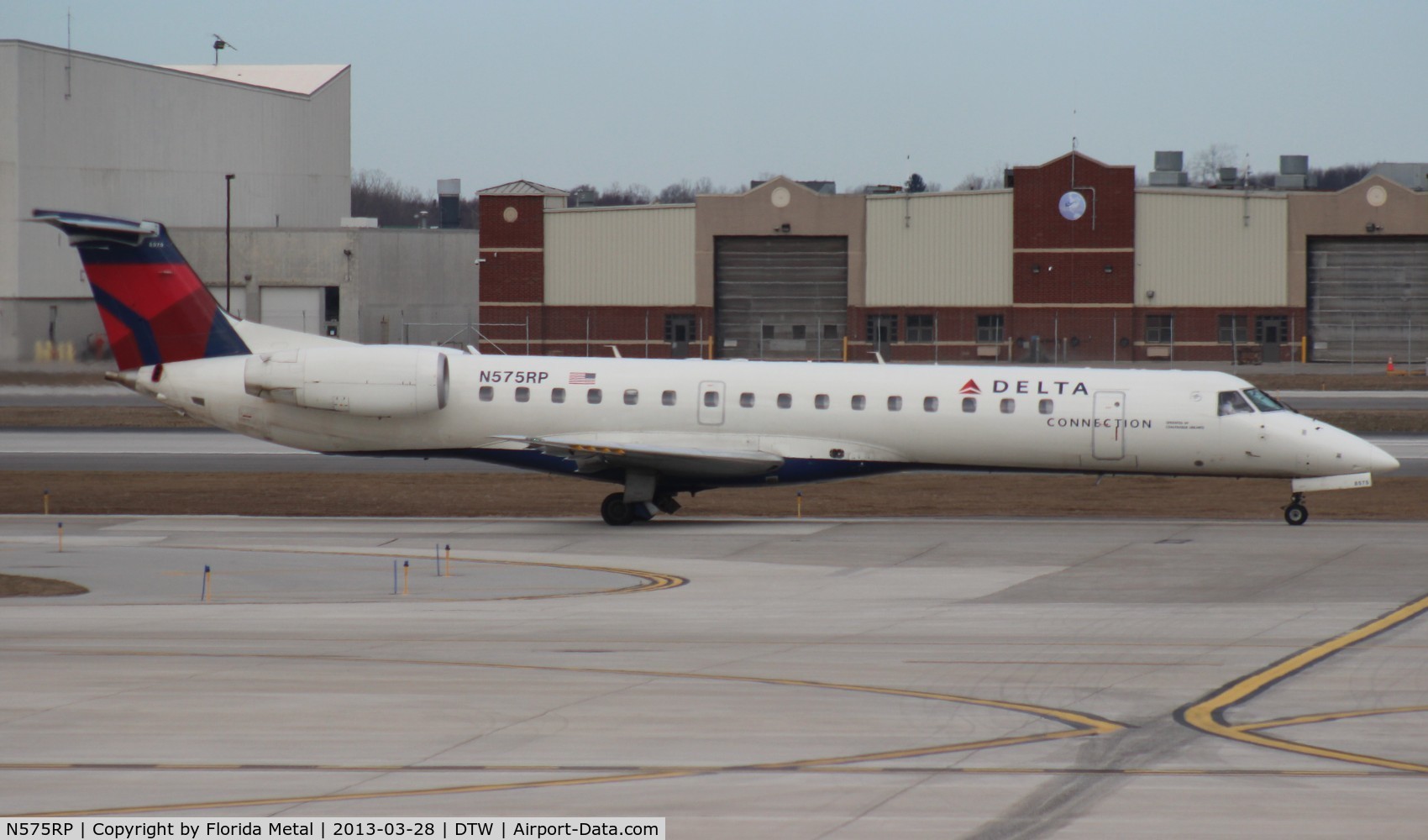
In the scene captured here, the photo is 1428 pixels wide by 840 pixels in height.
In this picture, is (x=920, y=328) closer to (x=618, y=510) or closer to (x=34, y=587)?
(x=618, y=510)

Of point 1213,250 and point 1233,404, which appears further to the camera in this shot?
point 1213,250

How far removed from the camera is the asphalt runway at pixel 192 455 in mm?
40312

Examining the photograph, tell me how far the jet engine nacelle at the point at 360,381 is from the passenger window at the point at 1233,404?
14.6 m

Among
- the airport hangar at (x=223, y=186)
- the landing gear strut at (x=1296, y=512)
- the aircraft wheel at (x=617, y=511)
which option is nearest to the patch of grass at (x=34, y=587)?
the aircraft wheel at (x=617, y=511)

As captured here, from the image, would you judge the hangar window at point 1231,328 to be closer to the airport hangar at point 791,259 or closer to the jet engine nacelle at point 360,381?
the airport hangar at point 791,259

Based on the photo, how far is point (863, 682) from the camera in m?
16.1

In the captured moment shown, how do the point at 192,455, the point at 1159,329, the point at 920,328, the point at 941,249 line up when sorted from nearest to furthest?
the point at 192,455 → the point at 1159,329 → the point at 941,249 → the point at 920,328

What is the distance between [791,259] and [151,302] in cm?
5097

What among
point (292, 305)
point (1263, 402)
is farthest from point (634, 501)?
point (292, 305)

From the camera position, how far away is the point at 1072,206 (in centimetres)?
7556

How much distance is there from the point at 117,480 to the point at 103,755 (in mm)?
26052

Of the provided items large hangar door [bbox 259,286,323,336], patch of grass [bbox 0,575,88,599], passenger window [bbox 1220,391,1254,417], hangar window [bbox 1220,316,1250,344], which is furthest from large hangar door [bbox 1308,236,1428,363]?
patch of grass [bbox 0,575,88,599]

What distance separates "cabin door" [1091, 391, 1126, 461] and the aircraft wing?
587cm

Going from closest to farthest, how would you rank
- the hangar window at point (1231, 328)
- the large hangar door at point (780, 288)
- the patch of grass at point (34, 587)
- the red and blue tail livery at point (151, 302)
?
the patch of grass at point (34, 587) < the red and blue tail livery at point (151, 302) < the hangar window at point (1231, 328) < the large hangar door at point (780, 288)
